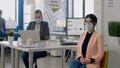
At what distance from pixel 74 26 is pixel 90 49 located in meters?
1.34

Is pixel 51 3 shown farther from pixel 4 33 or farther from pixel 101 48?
pixel 101 48

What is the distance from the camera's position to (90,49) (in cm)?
343

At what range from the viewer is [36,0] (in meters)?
8.70

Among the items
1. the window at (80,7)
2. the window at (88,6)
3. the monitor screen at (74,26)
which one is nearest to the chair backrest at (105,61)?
the monitor screen at (74,26)

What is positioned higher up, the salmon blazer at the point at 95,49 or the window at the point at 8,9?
the window at the point at 8,9

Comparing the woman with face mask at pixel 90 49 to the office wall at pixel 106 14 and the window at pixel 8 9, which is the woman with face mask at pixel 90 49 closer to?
the office wall at pixel 106 14

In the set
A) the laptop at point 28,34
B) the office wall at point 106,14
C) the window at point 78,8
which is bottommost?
the laptop at point 28,34

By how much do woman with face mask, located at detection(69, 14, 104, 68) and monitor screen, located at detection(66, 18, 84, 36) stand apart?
1.04 meters

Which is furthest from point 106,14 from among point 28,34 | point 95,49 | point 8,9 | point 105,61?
point 8,9

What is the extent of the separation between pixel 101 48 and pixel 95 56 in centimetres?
13

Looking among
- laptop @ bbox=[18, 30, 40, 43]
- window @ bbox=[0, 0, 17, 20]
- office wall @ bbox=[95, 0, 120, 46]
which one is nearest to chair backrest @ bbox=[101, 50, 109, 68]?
office wall @ bbox=[95, 0, 120, 46]

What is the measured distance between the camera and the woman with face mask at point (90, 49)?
3326 millimetres

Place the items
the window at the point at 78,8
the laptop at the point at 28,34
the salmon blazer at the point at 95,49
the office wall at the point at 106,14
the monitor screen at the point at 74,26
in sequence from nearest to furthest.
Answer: the salmon blazer at the point at 95,49, the office wall at the point at 106,14, the laptop at the point at 28,34, the monitor screen at the point at 74,26, the window at the point at 78,8

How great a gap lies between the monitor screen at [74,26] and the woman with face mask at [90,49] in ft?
3.40
